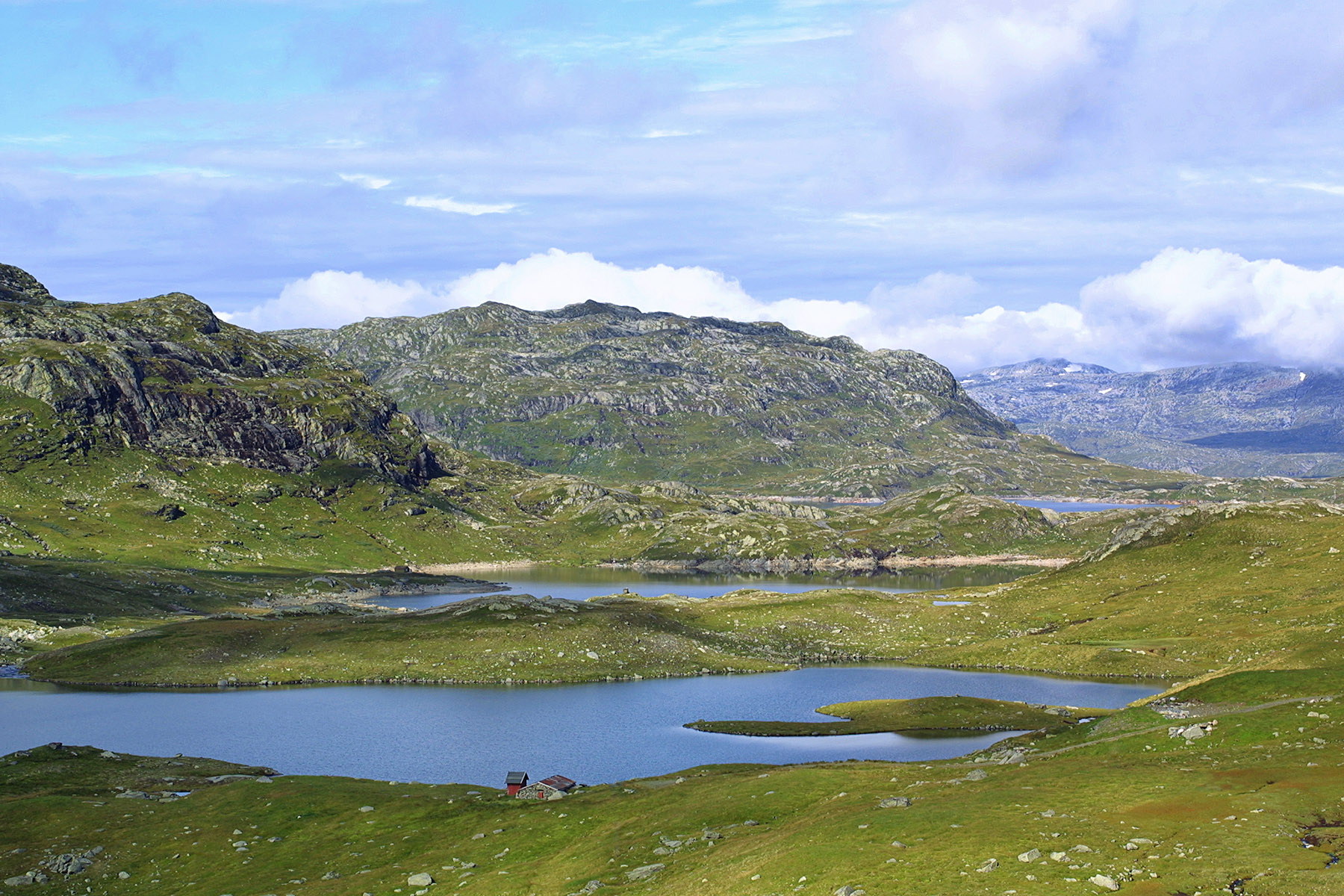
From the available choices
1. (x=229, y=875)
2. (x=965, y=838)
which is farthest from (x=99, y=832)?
(x=965, y=838)

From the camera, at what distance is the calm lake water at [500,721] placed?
98562 mm

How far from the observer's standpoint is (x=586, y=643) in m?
157

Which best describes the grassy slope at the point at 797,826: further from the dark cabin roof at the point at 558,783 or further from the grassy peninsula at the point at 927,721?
the grassy peninsula at the point at 927,721

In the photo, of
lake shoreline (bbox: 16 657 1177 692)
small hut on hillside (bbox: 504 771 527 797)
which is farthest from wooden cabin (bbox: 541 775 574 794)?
lake shoreline (bbox: 16 657 1177 692)

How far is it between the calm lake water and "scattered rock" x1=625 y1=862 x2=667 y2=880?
1649 inches

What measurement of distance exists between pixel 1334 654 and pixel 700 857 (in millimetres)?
76949

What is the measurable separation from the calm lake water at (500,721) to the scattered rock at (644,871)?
41.9m

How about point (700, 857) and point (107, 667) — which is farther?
point (107, 667)

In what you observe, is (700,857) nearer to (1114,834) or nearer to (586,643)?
(1114,834)

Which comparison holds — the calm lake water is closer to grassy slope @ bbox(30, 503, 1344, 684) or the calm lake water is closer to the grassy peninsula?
the grassy peninsula

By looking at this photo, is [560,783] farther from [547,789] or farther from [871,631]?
[871,631]

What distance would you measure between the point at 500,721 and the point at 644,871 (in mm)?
71597

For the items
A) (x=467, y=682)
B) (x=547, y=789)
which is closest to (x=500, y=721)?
(x=467, y=682)

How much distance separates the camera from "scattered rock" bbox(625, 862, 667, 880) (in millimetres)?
48656
